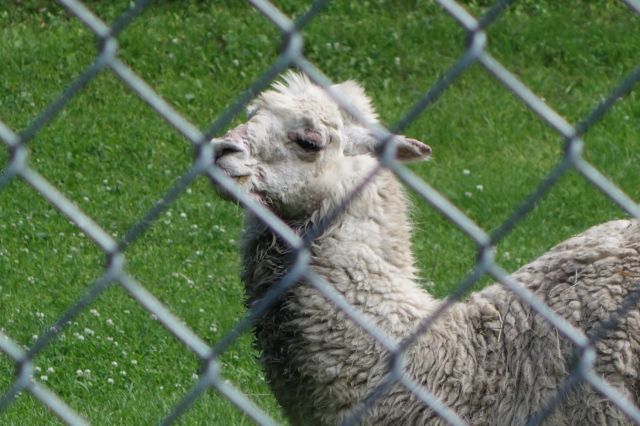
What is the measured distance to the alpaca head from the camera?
171 inches

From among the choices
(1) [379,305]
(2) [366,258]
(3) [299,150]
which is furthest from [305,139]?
(1) [379,305]

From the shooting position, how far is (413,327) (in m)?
4.27

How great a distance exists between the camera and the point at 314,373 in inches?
167

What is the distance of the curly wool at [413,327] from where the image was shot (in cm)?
416

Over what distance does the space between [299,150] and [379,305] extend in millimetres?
590

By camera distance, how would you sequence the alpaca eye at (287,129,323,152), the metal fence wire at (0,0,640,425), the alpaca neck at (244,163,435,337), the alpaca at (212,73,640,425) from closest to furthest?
the metal fence wire at (0,0,640,425), the alpaca at (212,73,640,425), the alpaca neck at (244,163,435,337), the alpaca eye at (287,129,323,152)

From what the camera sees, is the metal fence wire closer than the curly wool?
Yes

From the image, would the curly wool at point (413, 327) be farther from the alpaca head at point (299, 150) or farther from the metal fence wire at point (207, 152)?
the metal fence wire at point (207, 152)

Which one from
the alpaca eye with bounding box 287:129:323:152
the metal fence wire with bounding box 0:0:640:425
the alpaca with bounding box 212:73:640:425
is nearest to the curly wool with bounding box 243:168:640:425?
the alpaca with bounding box 212:73:640:425

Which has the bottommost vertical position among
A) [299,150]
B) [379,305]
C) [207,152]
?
[379,305]

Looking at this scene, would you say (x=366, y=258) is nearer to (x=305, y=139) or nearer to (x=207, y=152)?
(x=305, y=139)

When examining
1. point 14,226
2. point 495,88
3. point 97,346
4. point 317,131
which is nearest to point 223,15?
point 495,88

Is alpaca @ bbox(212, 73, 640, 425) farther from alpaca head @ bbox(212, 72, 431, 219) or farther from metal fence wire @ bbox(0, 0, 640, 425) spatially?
metal fence wire @ bbox(0, 0, 640, 425)

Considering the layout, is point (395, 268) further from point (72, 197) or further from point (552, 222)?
point (72, 197)
